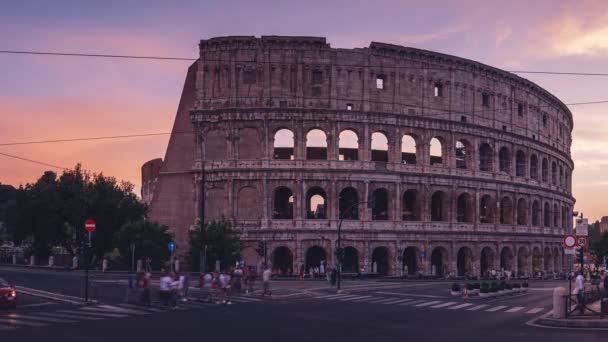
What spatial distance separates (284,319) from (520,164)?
175ft

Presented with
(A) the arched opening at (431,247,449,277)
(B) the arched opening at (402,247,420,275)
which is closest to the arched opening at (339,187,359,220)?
(B) the arched opening at (402,247,420,275)

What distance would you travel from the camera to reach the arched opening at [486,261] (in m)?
64.1

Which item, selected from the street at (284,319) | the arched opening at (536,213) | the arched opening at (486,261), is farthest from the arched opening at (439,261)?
the street at (284,319)

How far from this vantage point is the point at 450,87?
61938 millimetres

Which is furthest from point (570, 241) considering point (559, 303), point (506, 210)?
point (506, 210)

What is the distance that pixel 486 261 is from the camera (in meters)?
65.4

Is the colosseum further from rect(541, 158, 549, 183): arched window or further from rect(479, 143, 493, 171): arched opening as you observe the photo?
rect(541, 158, 549, 183): arched window

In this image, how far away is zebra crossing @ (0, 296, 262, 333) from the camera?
20000mm

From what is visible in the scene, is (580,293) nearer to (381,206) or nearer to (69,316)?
(69,316)

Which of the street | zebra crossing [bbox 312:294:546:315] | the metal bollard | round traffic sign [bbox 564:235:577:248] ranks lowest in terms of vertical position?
zebra crossing [bbox 312:294:546:315]

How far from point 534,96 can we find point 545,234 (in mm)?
15082

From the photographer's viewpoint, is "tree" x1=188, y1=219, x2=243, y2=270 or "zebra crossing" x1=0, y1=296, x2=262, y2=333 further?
"tree" x1=188, y1=219, x2=243, y2=270

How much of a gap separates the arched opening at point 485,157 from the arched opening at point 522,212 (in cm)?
600

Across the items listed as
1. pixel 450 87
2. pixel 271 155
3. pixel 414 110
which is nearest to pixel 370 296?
pixel 271 155
